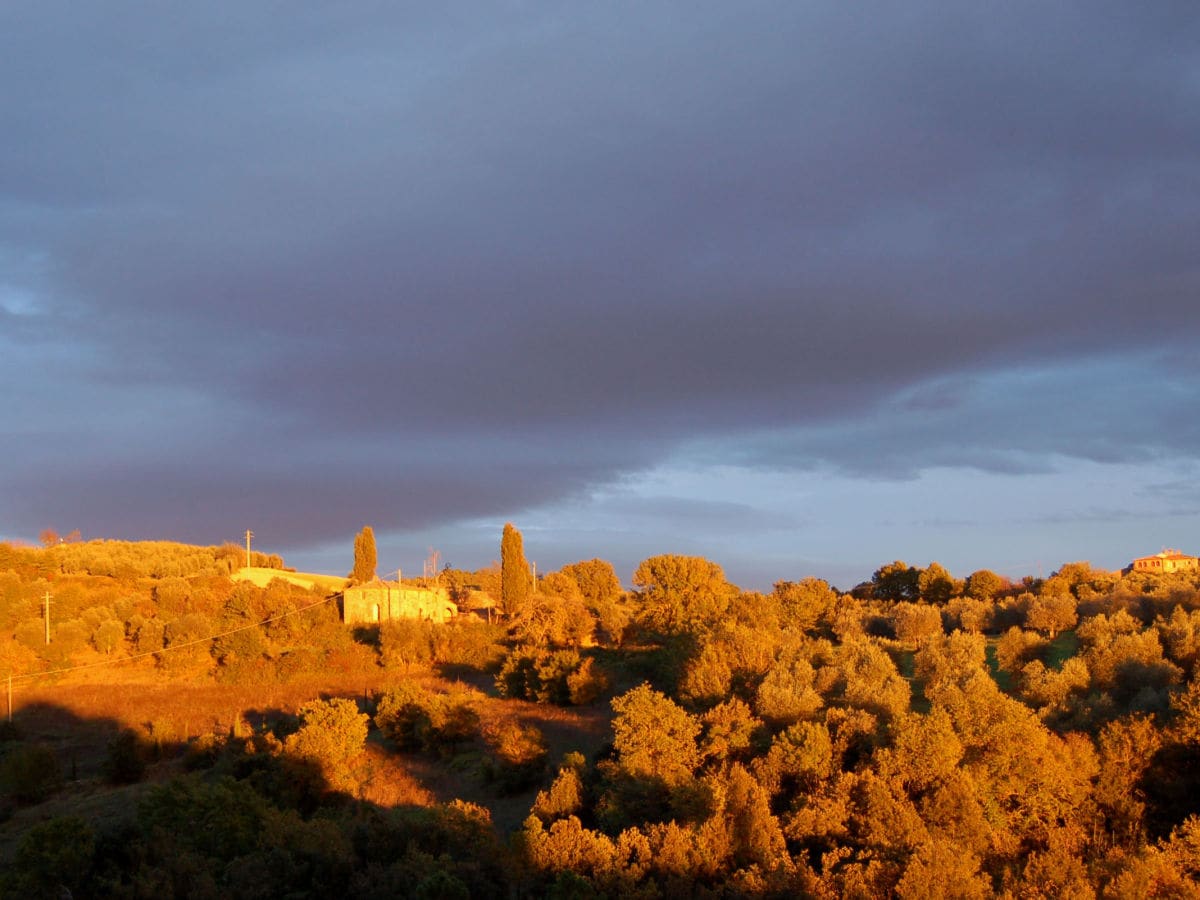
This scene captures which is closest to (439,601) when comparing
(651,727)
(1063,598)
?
(1063,598)

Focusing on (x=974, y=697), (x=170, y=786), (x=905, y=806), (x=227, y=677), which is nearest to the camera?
(x=905, y=806)

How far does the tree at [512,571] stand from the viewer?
181ft

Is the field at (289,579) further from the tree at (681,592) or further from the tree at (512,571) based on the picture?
the tree at (681,592)

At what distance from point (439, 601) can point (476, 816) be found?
40.5m

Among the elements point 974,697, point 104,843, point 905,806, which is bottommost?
point 104,843

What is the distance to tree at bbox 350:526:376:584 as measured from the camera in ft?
210

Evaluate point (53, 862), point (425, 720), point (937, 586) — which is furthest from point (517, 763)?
point (937, 586)

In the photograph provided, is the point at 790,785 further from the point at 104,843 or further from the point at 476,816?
the point at 104,843

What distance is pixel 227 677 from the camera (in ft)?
147

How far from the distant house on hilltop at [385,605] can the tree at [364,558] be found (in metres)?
7.75

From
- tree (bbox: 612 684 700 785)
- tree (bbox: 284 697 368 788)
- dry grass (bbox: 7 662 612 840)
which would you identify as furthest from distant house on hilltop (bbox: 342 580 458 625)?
tree (bbox: 612 684 700 785)

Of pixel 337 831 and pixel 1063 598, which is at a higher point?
pixel 1063 598

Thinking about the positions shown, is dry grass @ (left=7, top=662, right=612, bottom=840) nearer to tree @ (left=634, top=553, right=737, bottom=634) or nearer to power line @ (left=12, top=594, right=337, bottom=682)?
power line @ (left=12, top=594, right=337, bottom=682)

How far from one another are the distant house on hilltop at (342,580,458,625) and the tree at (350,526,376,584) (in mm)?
7752
